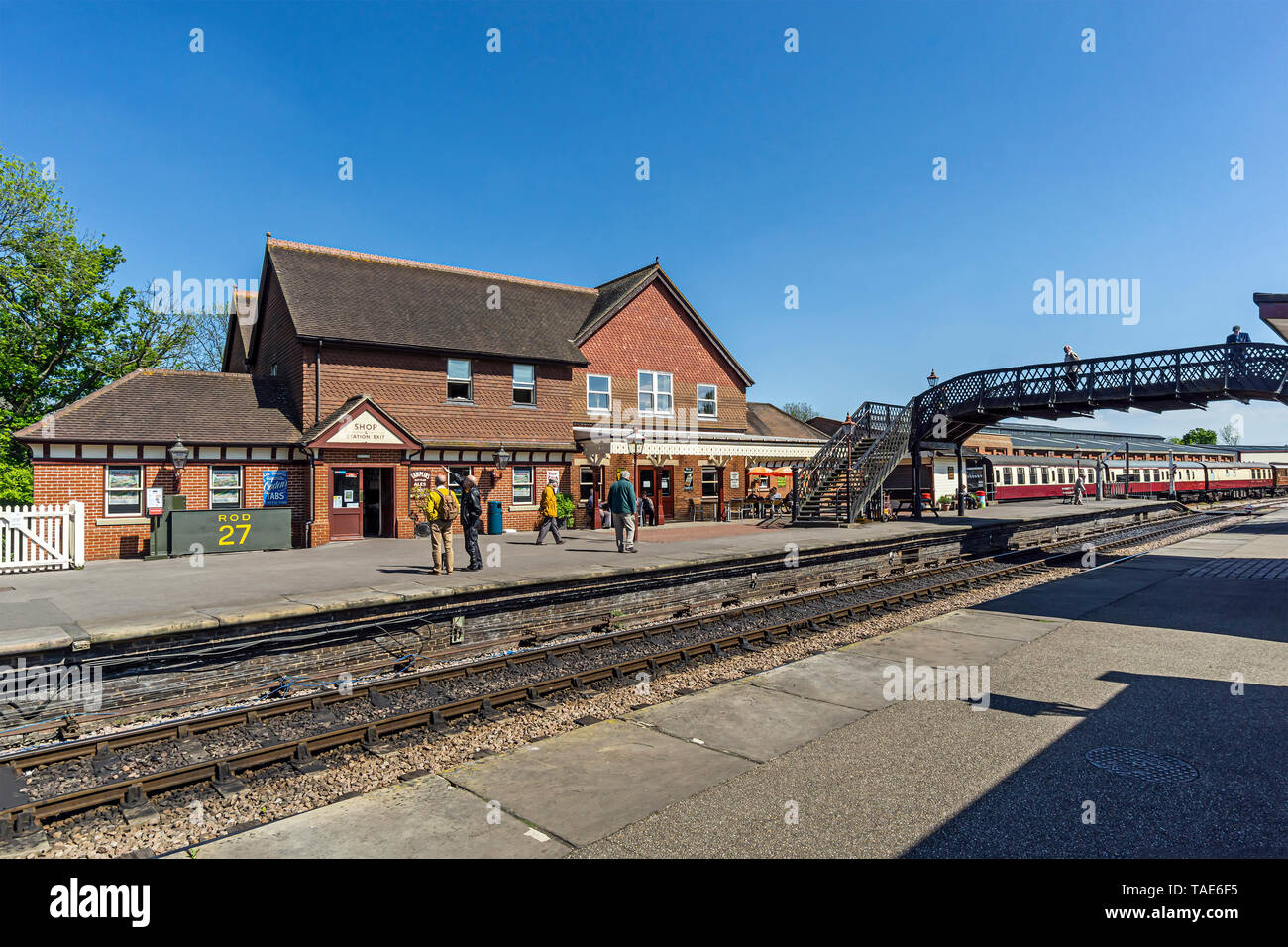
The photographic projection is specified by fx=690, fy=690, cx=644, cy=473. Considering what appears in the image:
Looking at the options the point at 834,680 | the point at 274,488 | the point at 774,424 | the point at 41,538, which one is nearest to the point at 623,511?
the point at 834,680

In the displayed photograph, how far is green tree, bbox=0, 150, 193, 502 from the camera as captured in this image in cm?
2875

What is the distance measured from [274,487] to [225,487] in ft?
3.87

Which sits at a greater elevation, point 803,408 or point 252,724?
Result: point 803,408

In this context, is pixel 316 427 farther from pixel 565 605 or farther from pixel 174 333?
pixel 174 333

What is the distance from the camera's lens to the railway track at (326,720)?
18.3 ft

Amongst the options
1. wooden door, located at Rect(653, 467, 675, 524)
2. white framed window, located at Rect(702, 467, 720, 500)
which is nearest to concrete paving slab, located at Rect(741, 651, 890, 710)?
wooden door, located at Rect(653, 467, 675, 524)

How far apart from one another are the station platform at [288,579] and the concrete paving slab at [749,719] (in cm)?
493

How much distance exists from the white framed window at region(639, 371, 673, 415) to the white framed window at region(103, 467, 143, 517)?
1652cm

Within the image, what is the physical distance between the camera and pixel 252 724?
7.08 m

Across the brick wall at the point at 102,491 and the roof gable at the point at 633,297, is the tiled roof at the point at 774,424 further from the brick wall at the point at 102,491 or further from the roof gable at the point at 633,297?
the brick wall at the point at 102,491

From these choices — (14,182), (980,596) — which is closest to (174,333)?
(14,182)

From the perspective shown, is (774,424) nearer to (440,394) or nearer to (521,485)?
(521,485)

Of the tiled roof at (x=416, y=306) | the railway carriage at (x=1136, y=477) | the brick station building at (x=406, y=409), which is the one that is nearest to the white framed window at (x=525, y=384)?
the brick station building at (x=406, y=409)
